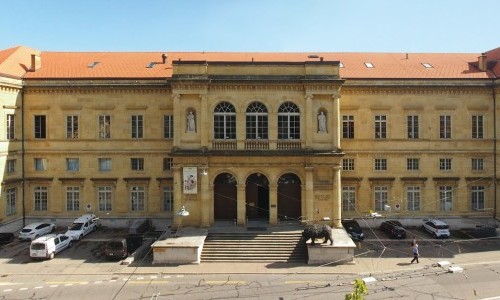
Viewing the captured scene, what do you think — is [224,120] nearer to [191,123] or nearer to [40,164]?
[191,123]

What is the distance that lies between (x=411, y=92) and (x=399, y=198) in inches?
380

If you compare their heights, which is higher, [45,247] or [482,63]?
[482,63]

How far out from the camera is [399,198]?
41500 millimetres

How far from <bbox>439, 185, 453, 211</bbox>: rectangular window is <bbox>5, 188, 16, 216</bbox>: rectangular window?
38.2 meters

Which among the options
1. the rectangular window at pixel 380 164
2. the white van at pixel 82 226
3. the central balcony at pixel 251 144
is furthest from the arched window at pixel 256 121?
the white van at pixel 82 226

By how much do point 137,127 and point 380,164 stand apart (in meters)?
22.5

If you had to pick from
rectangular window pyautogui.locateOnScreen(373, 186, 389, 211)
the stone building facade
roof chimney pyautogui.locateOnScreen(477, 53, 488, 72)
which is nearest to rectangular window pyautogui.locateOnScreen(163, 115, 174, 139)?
the stone building facade

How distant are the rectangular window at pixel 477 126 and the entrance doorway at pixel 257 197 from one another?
1976cm

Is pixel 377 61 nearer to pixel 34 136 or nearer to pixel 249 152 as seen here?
pixel 249 152

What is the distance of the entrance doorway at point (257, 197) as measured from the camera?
38.4 m

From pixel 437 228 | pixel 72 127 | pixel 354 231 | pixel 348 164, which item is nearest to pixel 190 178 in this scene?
pixel 354 231

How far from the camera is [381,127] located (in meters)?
41.5

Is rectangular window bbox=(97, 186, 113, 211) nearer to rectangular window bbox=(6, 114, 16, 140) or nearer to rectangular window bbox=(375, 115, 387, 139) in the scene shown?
rectangular window bbox=(6, 114, 16, 140)

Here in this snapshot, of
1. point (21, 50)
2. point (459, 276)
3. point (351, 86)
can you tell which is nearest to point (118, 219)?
point (21, 50)
